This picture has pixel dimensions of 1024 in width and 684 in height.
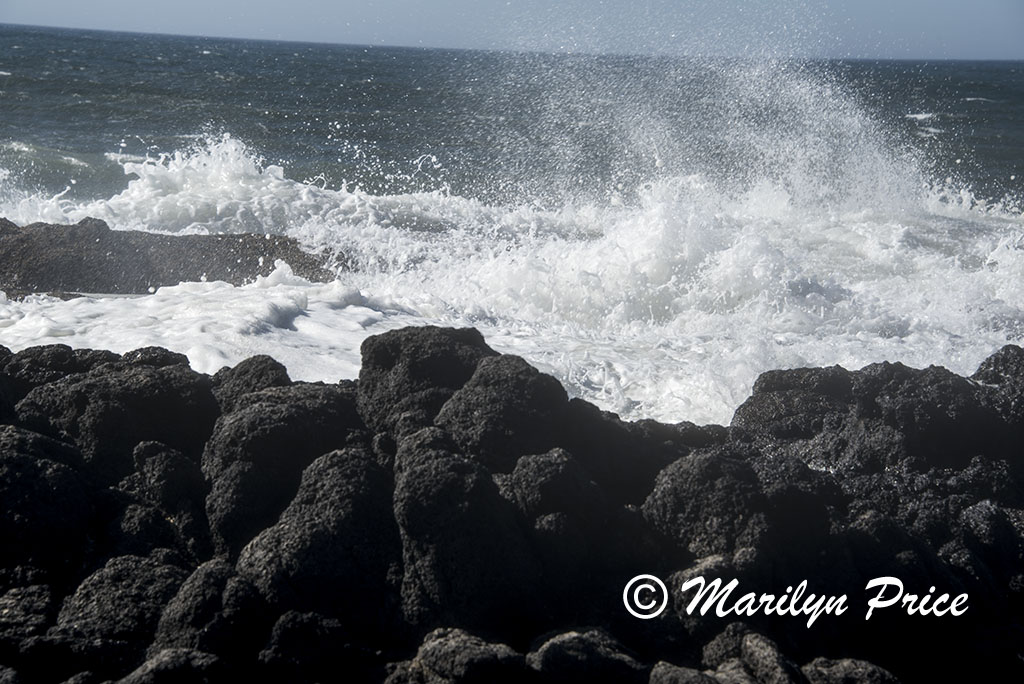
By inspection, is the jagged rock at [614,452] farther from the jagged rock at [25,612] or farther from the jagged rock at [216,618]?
the jagged rock at [25,612]

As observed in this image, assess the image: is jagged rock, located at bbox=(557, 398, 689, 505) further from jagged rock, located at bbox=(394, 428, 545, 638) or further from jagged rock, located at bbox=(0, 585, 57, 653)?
jagged rock, located at bbox=(0, 585, 57, 653)

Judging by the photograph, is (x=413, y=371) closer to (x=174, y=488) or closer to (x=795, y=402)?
(x=174, y=488)

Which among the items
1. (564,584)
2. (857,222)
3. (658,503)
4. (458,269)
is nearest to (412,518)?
(564,584)

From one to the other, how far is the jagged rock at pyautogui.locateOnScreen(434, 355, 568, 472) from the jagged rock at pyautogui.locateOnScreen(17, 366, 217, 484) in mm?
781

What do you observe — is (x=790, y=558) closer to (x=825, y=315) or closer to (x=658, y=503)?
(x=658, y=503)

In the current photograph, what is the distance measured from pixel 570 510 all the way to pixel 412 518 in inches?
17.5

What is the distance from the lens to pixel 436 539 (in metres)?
2.57

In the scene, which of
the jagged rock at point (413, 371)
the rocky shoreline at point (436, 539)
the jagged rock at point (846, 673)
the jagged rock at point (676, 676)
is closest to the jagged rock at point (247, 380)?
the rocky shoreline at point (436, 539)

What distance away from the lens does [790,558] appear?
269cm

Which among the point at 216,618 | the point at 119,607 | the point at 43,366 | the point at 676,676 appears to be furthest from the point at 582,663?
the point at 43,366

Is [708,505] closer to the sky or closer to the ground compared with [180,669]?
closer to the sky

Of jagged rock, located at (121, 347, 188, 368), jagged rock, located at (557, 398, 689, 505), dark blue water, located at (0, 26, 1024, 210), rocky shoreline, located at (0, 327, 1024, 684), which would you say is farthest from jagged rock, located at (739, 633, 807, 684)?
dark blue water, located at (0, 26, 1024, 210)

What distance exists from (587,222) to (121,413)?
813cm

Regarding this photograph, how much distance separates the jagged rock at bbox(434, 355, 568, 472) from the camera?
3045 mm
